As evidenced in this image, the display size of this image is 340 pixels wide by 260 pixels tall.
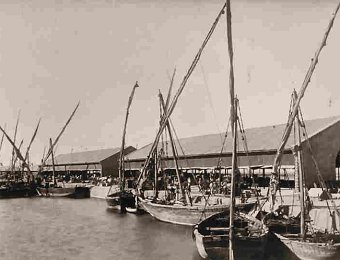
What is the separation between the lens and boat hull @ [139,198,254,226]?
31.8 meters

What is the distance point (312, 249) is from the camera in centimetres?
1950

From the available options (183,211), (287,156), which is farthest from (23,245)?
(287,156)

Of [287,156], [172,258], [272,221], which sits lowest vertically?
[172,258]

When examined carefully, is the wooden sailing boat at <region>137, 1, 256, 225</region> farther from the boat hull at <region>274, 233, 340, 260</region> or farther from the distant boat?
the distant boat

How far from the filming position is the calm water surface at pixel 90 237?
25.4 m

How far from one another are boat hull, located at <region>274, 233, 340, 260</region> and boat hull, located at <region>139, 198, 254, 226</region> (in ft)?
32.2

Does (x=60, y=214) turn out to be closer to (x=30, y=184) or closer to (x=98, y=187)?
(x=98, y=187)

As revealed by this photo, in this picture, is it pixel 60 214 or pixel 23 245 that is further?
pixel 60 214

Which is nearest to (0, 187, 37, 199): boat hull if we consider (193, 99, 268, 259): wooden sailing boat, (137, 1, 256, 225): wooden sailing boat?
(137, 1, 256, 225): wooden sailing boat

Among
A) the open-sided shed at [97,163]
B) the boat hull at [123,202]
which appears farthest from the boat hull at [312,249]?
the open-sided shed at [97,163]

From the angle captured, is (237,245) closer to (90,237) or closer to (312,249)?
(312,249)

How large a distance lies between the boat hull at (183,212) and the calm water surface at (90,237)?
0.64 m

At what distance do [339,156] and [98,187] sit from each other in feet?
111

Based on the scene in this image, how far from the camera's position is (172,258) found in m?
23.8
